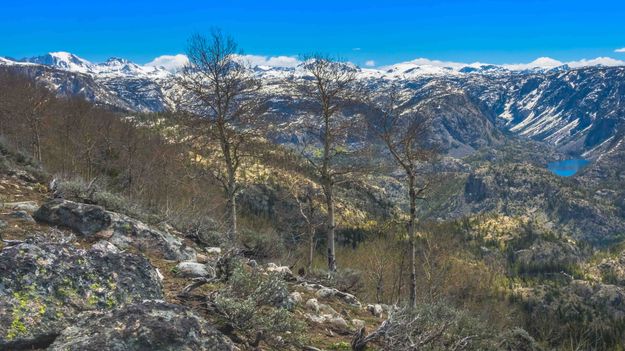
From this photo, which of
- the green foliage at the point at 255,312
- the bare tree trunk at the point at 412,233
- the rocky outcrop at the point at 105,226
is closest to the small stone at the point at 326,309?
the green foliage at the point at 255,312

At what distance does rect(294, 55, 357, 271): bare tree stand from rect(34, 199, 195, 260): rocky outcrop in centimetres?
1223

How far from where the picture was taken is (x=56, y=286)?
5.79 m

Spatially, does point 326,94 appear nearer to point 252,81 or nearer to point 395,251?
point 252,81

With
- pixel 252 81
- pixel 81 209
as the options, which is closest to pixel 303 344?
pixel 81 209

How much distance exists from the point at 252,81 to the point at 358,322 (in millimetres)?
15659

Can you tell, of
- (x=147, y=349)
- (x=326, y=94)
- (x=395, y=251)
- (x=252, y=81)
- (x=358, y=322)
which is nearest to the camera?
(x=147, y=349)

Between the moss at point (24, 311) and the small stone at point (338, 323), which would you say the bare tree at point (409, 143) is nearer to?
the small stone at point (338, 323)

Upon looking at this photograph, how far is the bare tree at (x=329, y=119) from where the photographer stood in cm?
2506

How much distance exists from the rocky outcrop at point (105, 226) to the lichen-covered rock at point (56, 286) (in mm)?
5692

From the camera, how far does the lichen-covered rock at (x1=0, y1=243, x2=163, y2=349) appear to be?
507cm

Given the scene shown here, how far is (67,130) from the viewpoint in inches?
1897

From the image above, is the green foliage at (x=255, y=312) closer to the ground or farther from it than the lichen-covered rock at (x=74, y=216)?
closer to the ground

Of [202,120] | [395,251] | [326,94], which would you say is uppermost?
[326,94]

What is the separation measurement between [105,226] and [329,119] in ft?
52.6
